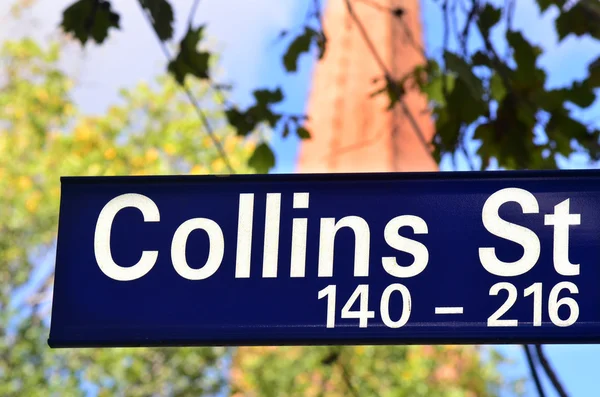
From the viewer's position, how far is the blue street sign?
2.35m

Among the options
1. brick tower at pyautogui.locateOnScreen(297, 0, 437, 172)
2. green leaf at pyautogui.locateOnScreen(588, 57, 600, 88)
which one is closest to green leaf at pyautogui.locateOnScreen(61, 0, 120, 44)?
green leaf at pyautogui.locateOnScreen(588, 57, 600, 88)

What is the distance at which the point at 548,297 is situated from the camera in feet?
7.66

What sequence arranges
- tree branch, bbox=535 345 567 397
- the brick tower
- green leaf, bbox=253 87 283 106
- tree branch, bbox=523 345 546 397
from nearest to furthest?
tree branch, bbox=523 345 546 397
tree branch, bbox=535 345 567 397
green leaf, bbox=253 87 283 106
the brick tower

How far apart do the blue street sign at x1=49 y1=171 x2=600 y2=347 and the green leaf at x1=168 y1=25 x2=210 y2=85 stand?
2203 mm

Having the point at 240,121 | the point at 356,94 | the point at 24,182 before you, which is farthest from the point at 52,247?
the point at 356,94

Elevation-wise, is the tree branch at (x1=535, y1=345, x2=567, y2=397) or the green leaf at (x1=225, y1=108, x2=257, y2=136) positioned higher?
the green leaf at (x1=225, y1=108, x2=257, y2=136)

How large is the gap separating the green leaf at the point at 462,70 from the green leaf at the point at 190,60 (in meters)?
1.32

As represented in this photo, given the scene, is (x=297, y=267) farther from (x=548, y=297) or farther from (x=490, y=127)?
(x=490, y=127)

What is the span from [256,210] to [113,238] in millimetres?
326

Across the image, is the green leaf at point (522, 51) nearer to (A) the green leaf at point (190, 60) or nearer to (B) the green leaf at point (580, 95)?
(B) the green leaf at point (580, 95)

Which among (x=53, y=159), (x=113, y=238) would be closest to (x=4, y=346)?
(x=53, y=159)

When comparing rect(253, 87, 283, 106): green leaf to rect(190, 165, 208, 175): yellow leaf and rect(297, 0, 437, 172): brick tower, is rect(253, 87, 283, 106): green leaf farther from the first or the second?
rect(297, 0, 437, 172): brick tower

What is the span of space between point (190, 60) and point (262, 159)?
20.5 inches

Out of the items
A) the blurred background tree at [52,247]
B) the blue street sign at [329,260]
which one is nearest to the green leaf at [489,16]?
the blue street sign at [329,260]
